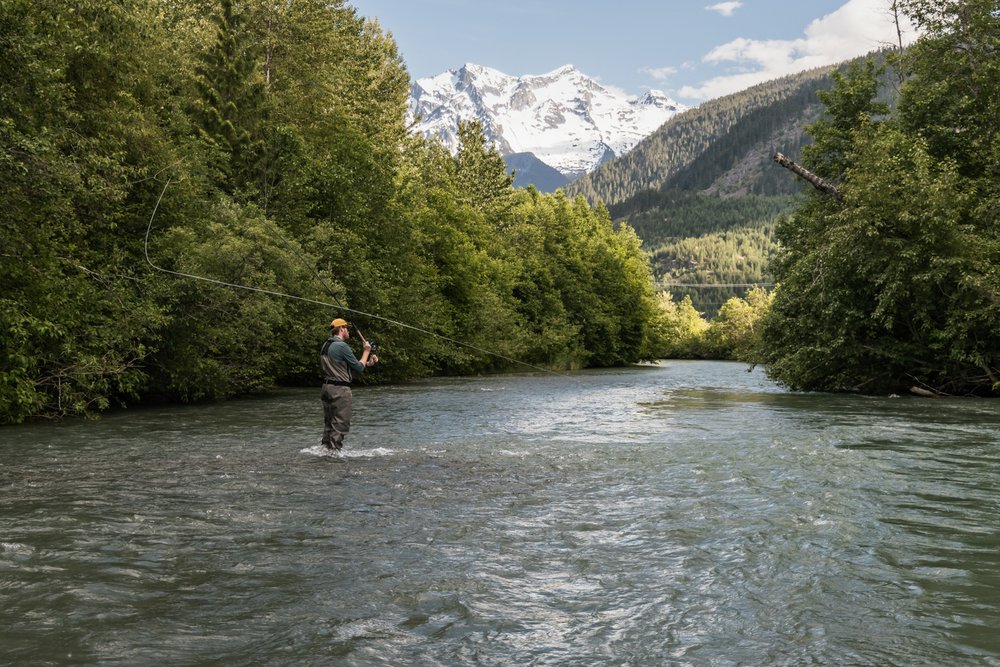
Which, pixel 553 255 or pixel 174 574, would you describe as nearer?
pixel 174 574

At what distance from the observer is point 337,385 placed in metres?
14.6

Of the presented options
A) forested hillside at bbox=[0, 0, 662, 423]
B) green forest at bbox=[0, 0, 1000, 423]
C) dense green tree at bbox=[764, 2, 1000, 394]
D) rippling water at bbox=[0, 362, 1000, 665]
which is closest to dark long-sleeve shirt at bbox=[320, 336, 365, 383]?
forested hillside at bbox=[0, 0, 662, 423]

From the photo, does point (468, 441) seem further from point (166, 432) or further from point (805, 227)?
point (805, 227)

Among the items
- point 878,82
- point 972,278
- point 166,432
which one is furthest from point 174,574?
point 878,82

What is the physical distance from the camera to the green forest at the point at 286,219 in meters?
19.1

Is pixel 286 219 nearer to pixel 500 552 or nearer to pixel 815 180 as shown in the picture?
pixel 815 180

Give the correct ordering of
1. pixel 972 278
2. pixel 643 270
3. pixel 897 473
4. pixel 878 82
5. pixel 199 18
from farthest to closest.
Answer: pixel 643 270
pixel 199 18
pixel 878 82
pixel 972 278
pixel 897 473

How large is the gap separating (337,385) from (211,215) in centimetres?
1456

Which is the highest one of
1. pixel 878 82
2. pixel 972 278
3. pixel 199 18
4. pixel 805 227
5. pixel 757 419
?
pixel 199 18

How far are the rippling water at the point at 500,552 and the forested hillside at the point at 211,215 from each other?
506 centimetres

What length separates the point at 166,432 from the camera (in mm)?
17531

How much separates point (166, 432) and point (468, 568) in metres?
12.4

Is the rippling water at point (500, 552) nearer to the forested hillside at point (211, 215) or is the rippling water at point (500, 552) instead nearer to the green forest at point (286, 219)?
the forested hillside at point (211, 215)

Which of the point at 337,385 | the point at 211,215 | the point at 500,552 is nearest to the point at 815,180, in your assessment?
the point at 211,215
